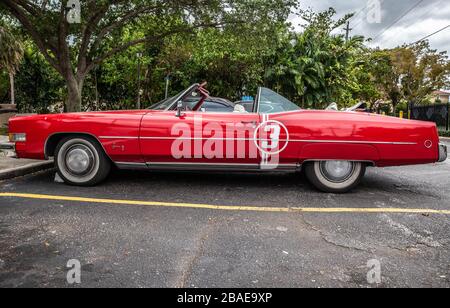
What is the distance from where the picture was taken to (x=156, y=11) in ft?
33.2

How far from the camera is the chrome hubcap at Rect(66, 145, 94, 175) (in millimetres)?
4680

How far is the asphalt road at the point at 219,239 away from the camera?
2.38 meters

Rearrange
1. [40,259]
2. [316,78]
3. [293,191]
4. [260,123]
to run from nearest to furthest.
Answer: [40,259] < [260,123] < [293,191] < [316,78]

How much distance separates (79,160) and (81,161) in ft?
0.10

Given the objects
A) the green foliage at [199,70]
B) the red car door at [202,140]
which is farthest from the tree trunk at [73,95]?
the red car door at [202,140]

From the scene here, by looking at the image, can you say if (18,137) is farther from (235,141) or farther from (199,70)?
(199,70)

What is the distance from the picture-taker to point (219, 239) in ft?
9.95

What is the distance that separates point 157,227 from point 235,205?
104 centimetres

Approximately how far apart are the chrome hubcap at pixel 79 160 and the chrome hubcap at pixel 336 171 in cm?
291

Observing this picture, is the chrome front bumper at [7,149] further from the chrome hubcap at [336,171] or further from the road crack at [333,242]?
the road crack at [333,242]

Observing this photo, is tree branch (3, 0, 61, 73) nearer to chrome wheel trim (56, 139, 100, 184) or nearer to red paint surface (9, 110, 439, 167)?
red paint surface (9, 110, 439, 167)

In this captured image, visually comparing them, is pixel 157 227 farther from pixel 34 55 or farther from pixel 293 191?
pixel 34 55

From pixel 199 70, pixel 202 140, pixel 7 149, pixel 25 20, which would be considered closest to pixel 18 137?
pixel 202 140
